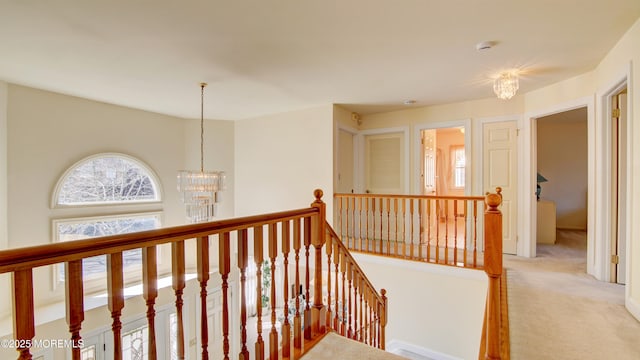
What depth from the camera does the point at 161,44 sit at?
2574mm

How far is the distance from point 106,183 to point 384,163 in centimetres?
466

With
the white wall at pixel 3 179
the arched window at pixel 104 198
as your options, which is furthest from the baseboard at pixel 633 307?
the white wall at pixel 3 179

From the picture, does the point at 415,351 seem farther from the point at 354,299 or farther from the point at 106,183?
the point at 106,183

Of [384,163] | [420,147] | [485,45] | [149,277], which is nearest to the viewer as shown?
[149,277]

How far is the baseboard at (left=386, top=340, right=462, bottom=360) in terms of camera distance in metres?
3.78

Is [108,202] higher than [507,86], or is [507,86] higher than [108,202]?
[507,86]

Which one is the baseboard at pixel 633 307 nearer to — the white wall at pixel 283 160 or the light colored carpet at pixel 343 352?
the light colored carpet at pixel 343 352

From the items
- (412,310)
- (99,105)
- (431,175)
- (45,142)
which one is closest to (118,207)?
(45,142)

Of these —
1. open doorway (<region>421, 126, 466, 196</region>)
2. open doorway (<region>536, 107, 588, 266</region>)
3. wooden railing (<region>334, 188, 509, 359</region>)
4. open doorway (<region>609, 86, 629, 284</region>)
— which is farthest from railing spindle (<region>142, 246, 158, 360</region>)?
open doorway (<region>421, 126, 466, 196</region>)

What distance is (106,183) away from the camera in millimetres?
4598

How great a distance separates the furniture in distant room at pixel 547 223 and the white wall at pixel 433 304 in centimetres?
242

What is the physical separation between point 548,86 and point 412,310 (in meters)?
3.46

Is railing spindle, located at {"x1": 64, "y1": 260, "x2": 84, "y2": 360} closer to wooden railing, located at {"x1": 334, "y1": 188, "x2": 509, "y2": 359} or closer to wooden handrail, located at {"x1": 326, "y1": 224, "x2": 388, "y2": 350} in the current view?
wooden handrail, located at {"x1": 326, "y1": 224, "x2": 388, "y2": 350}

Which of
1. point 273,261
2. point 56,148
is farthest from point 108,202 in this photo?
point 273,261
